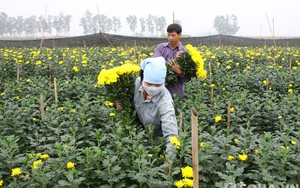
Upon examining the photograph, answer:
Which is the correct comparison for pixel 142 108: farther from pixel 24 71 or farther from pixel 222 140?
pixel 24 71

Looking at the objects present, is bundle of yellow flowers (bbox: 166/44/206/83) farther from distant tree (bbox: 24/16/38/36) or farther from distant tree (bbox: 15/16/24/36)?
distant tree (bbox: 15/16/24/36)

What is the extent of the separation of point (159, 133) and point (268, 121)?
1768 millimetres

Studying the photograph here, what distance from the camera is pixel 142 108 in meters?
2.96

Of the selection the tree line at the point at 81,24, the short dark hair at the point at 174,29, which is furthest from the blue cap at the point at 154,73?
the tree line at the point at 81,24

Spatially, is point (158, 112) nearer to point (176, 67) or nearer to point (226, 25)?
point (176, 67)

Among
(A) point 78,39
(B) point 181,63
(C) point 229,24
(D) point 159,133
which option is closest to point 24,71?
(B) point 181,63

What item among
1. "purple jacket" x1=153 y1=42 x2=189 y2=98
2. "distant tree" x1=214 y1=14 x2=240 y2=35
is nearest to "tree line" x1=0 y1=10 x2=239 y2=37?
"distant tree" x1=214 y1=14 x2=240 y2=35

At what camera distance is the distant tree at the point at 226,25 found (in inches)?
4995

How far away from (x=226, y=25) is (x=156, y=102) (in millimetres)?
134153

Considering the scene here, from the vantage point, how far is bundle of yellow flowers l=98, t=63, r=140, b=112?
116 inches

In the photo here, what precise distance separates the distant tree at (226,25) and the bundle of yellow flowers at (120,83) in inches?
4970

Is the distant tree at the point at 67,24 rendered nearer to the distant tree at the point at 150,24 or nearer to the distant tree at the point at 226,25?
the distant tree at the point at 150,24

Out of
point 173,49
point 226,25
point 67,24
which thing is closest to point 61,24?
point 67,24

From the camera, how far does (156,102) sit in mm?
2793
